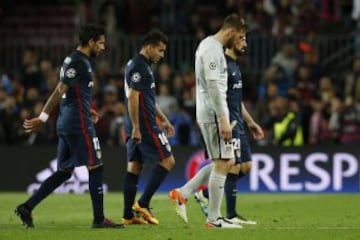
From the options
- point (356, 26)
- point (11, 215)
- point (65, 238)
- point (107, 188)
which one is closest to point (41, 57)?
point (107, 188)

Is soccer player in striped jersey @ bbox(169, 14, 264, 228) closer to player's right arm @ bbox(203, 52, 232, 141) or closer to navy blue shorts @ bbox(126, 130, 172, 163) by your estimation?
navy blue shorts @ bbox(126, 130, 172, 163)

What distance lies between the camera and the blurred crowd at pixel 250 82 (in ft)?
74.8

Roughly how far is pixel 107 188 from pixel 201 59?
974 centimetres

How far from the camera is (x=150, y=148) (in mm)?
14320

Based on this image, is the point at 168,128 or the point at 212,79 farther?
the point at 168,128

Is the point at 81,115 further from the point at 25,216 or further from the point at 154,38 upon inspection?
the point at 154,38

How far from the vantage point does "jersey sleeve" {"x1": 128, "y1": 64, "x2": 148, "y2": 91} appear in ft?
46.2

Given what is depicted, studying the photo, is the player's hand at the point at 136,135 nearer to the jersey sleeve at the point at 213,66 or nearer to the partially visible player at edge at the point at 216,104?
the partially visible player at edge at the point at 216,104

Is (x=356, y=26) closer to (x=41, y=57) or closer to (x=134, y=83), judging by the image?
(x=41, y=57)

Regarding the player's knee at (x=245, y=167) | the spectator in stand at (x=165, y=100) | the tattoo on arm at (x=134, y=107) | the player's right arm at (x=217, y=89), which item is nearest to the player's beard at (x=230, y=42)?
the player's right arm at (x=217, y=89)

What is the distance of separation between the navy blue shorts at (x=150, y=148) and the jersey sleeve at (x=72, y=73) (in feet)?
4.58

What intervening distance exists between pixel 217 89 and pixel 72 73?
1662mm

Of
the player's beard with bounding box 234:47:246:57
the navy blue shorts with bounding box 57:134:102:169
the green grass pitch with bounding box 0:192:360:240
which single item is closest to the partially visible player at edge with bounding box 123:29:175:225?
the green grass pitch with bounding box 0:192:360:240

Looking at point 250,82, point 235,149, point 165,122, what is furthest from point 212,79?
point 250,82
